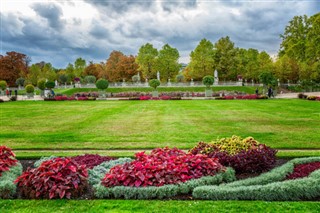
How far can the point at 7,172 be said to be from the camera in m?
6.93

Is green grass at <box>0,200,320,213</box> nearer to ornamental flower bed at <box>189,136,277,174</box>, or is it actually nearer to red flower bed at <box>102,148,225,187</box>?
red flower bed at <box>102,148,225,187</box>

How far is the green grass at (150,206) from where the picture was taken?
5.01 metres

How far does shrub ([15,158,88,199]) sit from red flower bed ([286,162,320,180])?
473cm

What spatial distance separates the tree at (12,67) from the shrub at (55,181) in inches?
3499

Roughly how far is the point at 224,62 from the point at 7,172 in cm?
7009

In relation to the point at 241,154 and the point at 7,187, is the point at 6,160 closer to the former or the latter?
the point at 7,187

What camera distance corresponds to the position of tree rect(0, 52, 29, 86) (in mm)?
83812

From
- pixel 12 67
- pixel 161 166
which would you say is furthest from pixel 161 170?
pixel 12 67

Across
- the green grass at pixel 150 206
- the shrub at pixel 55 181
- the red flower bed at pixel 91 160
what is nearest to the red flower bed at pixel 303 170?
the green grass at pixel 150 206

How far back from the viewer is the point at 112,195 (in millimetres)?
5793

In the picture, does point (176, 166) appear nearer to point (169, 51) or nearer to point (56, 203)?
point (56, 203)

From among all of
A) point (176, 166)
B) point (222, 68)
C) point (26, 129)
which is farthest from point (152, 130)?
point (222, 68)

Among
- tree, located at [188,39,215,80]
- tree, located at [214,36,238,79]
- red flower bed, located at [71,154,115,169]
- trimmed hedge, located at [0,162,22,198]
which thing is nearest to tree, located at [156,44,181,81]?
tree, located at [188,39,215,80]

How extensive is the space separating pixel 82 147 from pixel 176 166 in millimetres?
5668
